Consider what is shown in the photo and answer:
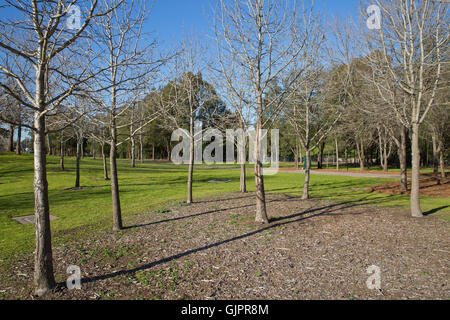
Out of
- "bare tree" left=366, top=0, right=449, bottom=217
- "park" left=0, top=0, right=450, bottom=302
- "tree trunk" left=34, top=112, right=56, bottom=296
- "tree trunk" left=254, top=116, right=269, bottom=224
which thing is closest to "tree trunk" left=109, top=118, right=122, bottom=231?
"park" left=0, top=0, right=450, bottom=302

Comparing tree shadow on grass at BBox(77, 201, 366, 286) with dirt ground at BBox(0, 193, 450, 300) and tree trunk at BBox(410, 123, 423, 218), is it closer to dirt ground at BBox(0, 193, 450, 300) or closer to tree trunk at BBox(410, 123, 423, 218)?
dirt ground at BBox(0, 193, 450, 300)

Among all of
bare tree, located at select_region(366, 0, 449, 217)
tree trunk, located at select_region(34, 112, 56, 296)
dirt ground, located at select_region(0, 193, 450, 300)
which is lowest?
dirt ground, located at select_region(0, 193, 450, 300)

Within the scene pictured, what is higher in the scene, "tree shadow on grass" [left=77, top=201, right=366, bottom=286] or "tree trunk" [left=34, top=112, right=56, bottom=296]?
"tree trunk" [left=34, top=112, right=56, bottom=296]

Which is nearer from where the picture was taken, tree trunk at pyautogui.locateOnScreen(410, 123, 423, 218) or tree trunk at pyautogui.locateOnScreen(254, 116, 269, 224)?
tree trunk at pyautogui.locateOnScreen(254, 116, 269, 224)

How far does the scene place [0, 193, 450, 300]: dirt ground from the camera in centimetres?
425

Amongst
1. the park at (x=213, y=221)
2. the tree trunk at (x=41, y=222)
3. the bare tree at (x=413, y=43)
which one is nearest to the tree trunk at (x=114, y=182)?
the park at (x=213, y=221)

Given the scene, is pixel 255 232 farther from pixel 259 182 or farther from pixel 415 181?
pixel 415 181

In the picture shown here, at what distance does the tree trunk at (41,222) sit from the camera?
4207 millimetres

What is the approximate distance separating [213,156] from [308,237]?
44.4 meters

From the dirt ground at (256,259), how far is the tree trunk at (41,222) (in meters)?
0.26

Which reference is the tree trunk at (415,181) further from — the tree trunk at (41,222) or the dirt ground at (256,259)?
the tree trunk at (41,222)

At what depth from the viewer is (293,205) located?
1102 centimetres

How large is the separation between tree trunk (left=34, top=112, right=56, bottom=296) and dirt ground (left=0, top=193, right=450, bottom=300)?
0.86ft
